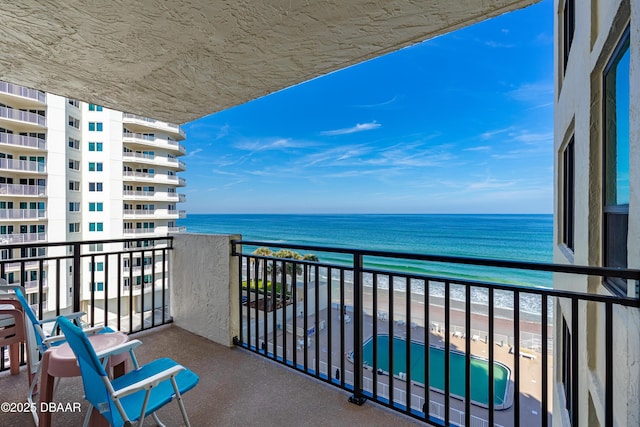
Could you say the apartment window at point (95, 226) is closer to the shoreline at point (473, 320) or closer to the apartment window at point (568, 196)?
the shoreline at point (473, 320)

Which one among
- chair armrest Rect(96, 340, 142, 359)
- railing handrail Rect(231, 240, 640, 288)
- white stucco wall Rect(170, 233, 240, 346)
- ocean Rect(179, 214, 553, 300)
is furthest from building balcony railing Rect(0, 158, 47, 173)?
railing handrail Rect(231, 240, 640, 288)

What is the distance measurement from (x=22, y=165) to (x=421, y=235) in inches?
1261

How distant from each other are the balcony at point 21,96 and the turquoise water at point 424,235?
14750mm

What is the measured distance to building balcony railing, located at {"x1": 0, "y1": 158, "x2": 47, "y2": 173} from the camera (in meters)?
17.6

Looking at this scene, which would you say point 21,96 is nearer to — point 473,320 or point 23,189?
point 23,189

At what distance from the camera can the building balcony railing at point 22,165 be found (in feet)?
57.8

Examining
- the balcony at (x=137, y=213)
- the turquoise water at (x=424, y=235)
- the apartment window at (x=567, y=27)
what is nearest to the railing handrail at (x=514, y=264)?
the apartment window at (x=567, y=27)

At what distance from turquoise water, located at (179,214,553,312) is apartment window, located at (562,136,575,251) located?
14.0 meters

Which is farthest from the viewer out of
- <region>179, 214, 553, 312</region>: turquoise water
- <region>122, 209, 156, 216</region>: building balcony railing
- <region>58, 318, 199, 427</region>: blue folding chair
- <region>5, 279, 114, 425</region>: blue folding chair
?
<region>122, 209, 156, 216</region>: building balcony railing

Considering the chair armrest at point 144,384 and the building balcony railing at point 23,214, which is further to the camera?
the building balcony railing at point 23,214

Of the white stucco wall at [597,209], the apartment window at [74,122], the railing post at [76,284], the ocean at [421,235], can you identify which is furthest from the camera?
the apartment window at [74,122]

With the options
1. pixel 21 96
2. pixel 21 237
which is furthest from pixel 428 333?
pixel 21 96

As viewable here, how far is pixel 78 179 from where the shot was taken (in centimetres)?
2152

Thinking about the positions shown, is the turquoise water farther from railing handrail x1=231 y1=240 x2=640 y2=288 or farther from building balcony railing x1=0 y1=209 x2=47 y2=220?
railing handrail x1=231 y1=240 x2=640 y2=288
